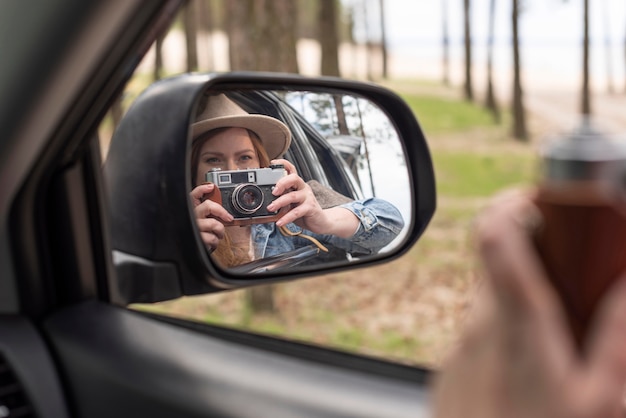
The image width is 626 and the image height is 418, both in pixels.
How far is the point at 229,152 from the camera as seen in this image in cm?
154

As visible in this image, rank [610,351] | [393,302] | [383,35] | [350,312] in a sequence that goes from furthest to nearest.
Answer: [383,35]
[393,302]
[350,312]
[610,351]

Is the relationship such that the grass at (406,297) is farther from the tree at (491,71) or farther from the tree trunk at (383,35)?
the tree trunk at (383,35)

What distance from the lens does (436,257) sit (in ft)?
28.0

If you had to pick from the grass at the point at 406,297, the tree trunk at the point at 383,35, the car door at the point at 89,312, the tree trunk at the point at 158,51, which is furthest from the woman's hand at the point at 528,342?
the tree trunk at the point at 383,35

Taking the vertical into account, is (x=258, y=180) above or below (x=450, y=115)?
above

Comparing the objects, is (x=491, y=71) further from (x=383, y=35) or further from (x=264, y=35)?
(x=383, y=35)

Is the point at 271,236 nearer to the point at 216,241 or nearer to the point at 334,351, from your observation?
the point at 216,241

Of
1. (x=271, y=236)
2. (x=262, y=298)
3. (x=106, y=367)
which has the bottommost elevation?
(x=262, y=298)

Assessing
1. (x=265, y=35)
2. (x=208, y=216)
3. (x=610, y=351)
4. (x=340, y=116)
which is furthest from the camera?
(x=265, y=35)

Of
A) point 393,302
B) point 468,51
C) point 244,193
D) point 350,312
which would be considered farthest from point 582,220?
point 468,51

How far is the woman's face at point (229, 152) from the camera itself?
1.50m

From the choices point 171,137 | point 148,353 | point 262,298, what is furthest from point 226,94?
point 262,298

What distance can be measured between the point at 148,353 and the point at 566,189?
3.66ft

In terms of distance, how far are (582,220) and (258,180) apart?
988 mm
